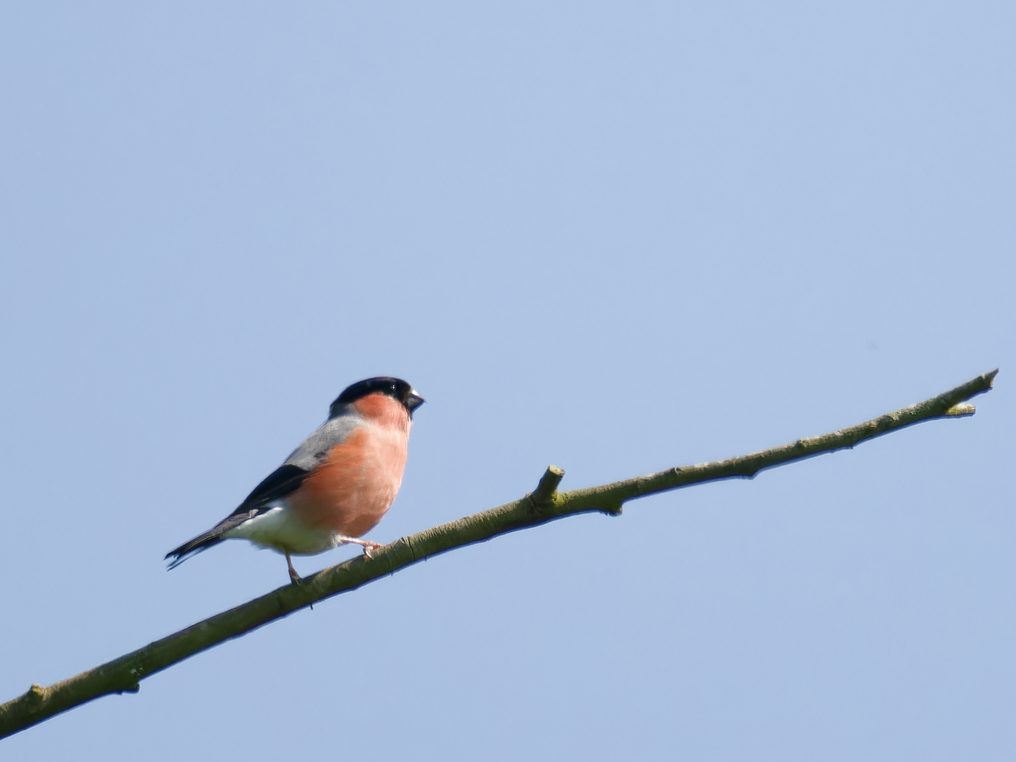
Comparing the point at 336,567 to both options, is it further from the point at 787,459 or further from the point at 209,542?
the point at 787,459

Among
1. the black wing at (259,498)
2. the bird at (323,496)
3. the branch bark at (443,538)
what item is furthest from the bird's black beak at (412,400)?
the branch bark at (443,538)

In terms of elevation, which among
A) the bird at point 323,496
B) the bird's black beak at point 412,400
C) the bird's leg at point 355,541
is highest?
the bird's black beak at point 412,400

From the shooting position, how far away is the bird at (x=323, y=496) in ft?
18.3

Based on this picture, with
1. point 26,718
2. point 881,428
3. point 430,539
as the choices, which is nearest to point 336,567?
point 430,539

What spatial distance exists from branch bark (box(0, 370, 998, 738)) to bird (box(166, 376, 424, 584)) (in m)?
1.16

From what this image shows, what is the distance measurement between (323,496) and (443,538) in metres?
1.93

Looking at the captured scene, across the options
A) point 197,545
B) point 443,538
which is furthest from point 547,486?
point 197,545

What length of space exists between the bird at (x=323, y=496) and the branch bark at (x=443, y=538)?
1.16m

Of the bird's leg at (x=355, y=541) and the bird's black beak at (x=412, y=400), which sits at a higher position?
the bird's black beak at (x=412, y=400)

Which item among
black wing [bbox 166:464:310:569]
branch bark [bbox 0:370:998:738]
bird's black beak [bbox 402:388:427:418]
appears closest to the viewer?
branch bark [bbox 0:370:998:738]

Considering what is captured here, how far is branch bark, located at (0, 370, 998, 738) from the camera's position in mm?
3674

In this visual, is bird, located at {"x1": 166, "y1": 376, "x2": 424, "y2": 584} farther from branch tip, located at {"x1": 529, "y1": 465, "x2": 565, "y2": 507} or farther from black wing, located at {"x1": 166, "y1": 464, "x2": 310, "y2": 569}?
branch tip, located at {"x1": 529, "y1": 465, "x2": 565, "y2": 507}

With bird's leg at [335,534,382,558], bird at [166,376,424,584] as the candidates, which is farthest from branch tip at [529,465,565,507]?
bird's leg at [335,534,382,558]

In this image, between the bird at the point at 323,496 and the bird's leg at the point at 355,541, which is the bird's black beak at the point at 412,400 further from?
the bird's leg at the point at 355,541
